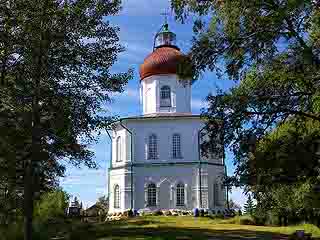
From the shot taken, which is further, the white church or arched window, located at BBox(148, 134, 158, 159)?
arched window, located at BBox(148, 134, 158, 159)

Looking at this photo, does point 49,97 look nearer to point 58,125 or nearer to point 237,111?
point 58,125

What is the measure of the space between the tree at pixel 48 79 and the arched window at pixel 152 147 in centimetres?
3272

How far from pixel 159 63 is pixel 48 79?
117 feet

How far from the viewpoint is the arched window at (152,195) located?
48.5m

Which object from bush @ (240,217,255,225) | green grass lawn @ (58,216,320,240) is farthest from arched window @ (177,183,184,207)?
green grass lawn @ (58,216,320,240)

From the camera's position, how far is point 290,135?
1383 centimetres

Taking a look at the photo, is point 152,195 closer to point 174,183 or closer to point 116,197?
point 174,183

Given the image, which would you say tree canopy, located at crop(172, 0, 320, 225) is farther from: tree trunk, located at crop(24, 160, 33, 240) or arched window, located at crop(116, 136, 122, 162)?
arched window, located at crop(116, 136, 122, 162)

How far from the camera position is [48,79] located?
1566cm

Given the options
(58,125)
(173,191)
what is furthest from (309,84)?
(173,191)

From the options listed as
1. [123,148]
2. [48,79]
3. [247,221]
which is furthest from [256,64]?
[123,148]

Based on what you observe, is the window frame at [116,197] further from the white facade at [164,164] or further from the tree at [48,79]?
the tree at [48,79]

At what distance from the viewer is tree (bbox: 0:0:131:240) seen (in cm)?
1491

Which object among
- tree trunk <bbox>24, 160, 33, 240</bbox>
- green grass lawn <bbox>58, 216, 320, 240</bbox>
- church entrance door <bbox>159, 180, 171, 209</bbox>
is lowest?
green grass lawn <bbox>58, 216, 320, 240</bbox>
